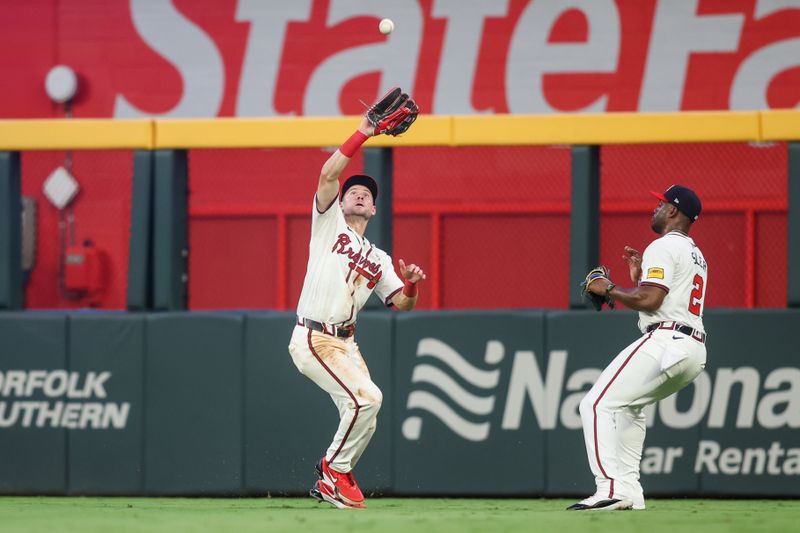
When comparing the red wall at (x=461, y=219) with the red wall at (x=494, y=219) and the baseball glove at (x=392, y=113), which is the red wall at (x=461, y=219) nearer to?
the red wall at (x=494, y=219)

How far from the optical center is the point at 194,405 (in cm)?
824

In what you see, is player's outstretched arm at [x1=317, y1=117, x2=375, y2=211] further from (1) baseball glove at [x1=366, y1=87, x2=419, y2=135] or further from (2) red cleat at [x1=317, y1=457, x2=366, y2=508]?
(2) red cleat at [x1=317, y1=457, x2=366, y2=508]

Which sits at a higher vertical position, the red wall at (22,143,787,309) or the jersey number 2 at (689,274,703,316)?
the red wall at (22,143,787,309)

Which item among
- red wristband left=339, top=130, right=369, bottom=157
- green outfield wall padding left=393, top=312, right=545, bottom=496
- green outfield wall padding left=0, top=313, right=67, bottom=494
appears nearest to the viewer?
red wristband left=339, top=130, right=369, bottom=157

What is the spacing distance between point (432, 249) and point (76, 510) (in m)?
5.65

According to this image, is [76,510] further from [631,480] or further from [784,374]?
[784,374]

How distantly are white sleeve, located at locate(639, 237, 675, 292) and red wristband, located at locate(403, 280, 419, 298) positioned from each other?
1238mm

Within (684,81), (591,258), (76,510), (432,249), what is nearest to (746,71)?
(684,81)

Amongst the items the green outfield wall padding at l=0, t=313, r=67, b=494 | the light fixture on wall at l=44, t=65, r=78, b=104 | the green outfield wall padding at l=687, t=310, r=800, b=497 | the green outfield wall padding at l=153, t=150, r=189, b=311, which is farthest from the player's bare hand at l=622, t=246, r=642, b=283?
the light fixture on wall at l=44, t=65, r=78, b=104

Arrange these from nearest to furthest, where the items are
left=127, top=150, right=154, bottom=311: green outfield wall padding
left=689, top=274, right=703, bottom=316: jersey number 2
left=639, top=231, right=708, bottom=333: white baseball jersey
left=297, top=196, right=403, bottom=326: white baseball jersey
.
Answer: left=639, top=231, right=708, bottom=333: white baseball jersey < left=689, top=274, right=703, bottom=316: jersey number 2 < left=297, top=196, right=403, bottom=326: white baseball jersey < left=127, top=150, right=154, bottom=311: green outfield wall padding

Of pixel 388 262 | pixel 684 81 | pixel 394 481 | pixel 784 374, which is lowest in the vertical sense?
pixel 394 481

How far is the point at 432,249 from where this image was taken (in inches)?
464

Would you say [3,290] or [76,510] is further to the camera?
[3,290]

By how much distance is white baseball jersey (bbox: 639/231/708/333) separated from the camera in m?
6.64
